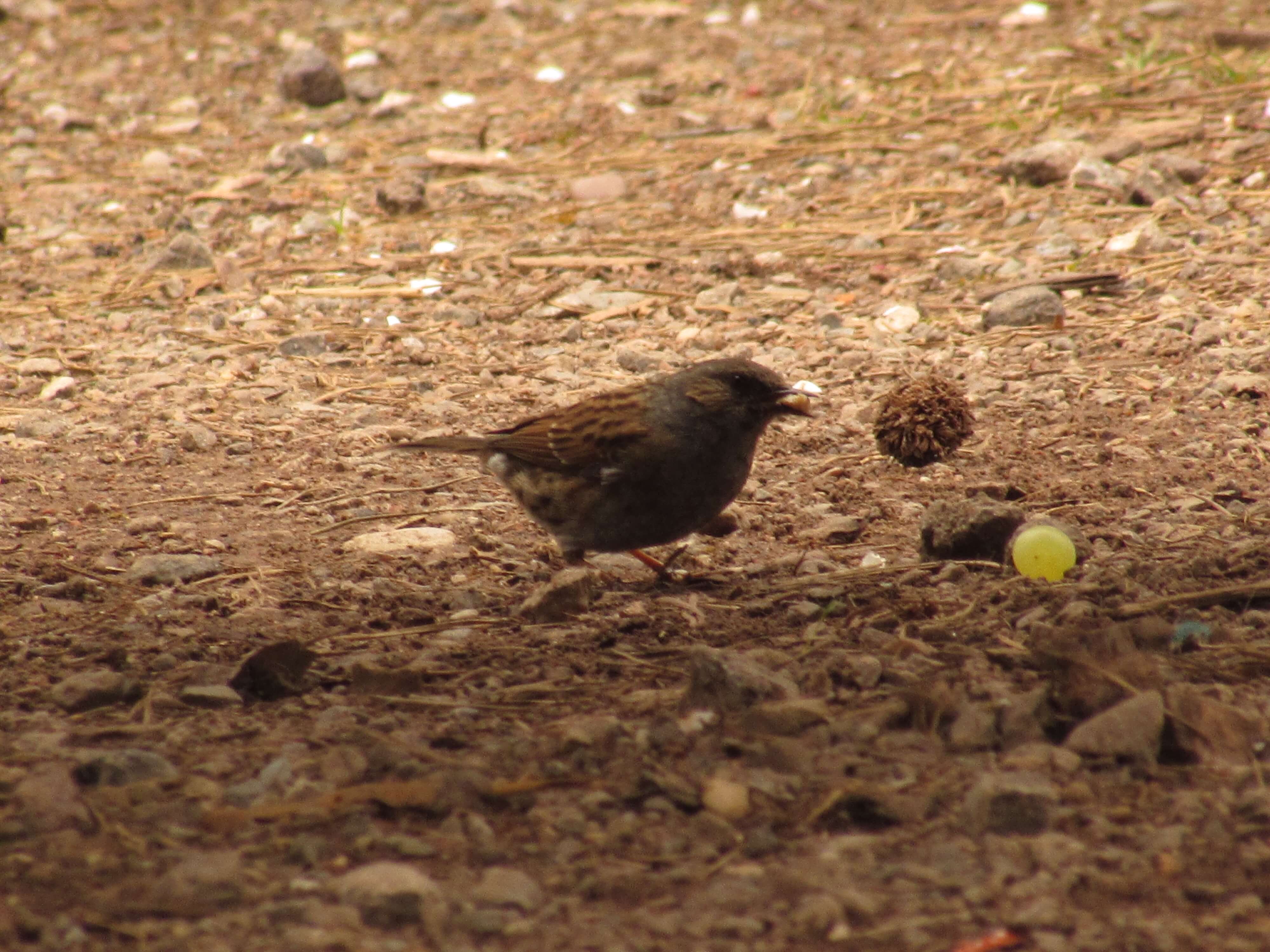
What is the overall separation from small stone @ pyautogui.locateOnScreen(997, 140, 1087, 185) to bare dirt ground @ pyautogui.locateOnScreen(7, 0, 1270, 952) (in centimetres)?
7

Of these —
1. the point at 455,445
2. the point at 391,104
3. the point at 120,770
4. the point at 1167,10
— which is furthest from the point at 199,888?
the point at 1167,10

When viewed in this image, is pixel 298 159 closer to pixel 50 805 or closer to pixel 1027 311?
pixel 1027 311

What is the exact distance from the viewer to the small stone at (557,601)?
480 cm

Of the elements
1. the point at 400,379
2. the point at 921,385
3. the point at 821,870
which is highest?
the point at 821,870

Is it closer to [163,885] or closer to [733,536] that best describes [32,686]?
[163,885]

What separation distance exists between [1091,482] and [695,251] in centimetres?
333

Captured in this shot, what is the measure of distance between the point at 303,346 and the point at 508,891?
5049 millimetres

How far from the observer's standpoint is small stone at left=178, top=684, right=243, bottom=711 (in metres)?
4.02

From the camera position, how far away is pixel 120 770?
346 cm

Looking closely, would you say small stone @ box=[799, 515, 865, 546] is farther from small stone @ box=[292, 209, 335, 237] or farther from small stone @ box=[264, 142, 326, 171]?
small stone @ box=[264, 142, 326, 171]

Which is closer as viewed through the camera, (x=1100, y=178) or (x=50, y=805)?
(x=50, y=805)

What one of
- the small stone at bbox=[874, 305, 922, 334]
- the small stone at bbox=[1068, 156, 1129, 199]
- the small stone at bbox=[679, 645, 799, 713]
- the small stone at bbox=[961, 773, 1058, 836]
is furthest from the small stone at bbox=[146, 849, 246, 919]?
the small stone at bbox=[1068, 156, 1129, 199]

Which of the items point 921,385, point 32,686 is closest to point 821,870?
point 32,686

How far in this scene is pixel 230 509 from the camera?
19.3ft
